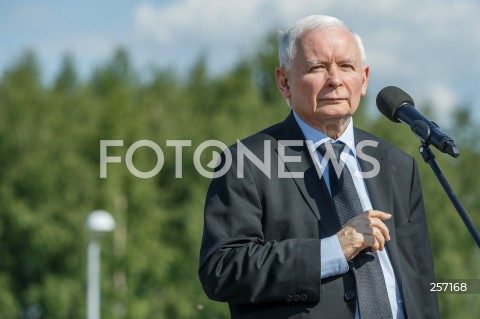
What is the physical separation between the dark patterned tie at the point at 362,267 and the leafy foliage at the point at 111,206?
30.0 metres

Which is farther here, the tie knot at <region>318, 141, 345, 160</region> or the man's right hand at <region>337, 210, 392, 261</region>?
the tie knot at <region>318, 141, 345, 160</region>

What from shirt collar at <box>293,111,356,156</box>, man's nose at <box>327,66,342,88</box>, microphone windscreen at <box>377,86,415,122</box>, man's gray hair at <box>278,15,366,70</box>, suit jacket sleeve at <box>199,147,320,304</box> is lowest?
suit jacket sleeve at <box>199,147,320,304</box>

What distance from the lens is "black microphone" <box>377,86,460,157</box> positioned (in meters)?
3.59

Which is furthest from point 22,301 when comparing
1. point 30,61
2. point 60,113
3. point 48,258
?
point 30,61

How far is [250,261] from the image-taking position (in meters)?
3.61

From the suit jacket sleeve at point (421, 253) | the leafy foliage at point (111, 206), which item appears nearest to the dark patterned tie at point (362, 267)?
the suit jacket sleeve at point (421, 253)

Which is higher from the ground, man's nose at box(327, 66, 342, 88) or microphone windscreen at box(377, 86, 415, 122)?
man's nose at box(327, 66, 342, 88)

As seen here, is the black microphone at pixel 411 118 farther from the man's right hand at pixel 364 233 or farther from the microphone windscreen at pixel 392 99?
the man's right hand at pixel 364 233

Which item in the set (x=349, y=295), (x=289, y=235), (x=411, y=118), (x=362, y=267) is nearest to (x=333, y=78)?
(x=411, y=118)

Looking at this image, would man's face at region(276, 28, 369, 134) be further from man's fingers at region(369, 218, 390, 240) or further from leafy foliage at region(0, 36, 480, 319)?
leafy foliage at region(0, 36, 480, 319)

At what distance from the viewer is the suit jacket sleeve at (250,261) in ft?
11.8

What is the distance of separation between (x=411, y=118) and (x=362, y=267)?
62 cm

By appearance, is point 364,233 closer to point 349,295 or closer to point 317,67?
point 349,295

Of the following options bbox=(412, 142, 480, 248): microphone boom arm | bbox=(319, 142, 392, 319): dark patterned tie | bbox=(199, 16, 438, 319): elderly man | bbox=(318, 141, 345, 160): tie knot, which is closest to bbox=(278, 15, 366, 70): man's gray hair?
bbox=(199, 16, 438, 319): elderly man
